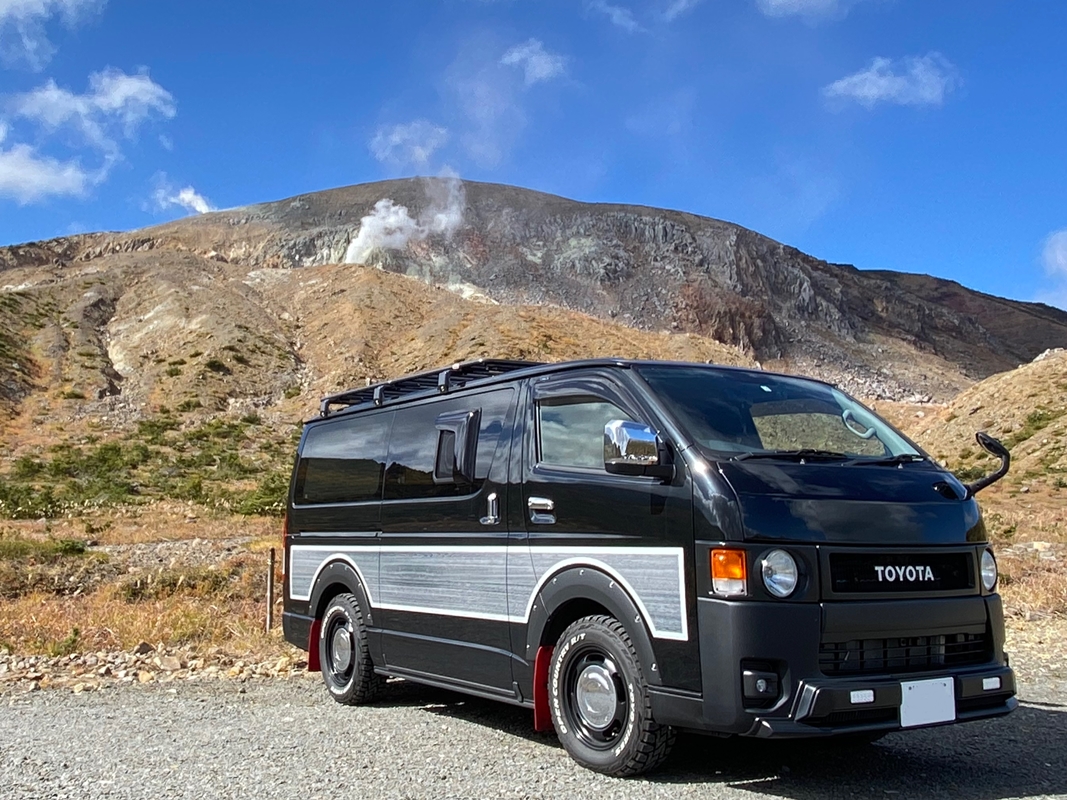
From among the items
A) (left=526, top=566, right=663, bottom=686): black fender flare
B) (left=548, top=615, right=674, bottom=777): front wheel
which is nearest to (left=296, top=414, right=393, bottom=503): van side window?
(left=526, top=566, right=663, bottom=686): black fender flare

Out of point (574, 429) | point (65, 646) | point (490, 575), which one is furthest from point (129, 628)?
point (574, 429)

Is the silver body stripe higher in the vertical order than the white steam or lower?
lower

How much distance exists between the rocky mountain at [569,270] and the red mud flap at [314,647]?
67.6m

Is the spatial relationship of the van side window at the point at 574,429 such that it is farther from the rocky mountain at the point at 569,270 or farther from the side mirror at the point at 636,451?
the rocky mountain at the point at 569,270

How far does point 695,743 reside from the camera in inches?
249

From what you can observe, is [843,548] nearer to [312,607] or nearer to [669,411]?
[669,411]

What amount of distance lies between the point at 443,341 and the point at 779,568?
5873cm

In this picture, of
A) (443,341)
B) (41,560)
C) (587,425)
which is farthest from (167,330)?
(587,425)

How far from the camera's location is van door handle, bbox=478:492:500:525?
256 inches

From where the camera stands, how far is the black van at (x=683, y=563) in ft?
16.1

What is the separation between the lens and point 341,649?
8.39m

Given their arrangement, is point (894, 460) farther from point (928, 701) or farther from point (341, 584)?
point (341, 584)

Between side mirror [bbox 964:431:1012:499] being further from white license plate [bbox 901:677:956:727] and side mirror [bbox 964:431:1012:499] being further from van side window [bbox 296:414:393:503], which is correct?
van side window [bbox 296:414:393:503]

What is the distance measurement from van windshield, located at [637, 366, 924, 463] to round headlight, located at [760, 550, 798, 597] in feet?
2.03
